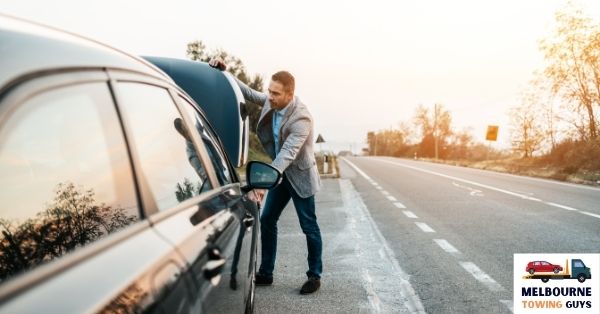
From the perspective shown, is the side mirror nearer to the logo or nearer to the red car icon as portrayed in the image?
the logo

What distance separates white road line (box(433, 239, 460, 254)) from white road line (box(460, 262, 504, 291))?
756 mm

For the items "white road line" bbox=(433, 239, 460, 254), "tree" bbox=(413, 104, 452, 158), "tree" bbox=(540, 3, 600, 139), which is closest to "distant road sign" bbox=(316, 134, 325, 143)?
"tree" bbox=(540, 3, 600, 139)

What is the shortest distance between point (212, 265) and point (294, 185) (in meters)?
3.31

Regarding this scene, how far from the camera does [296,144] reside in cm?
509

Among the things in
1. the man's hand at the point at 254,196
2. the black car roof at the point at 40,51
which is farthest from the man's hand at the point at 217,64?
the black car roof at the point at 40,51

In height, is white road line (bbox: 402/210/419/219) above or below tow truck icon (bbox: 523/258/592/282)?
above

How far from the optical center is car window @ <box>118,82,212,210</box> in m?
1.90

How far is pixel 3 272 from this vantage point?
121cm

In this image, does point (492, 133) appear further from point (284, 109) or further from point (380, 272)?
point (284, 109)

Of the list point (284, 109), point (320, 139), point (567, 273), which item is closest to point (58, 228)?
point (284, 109)

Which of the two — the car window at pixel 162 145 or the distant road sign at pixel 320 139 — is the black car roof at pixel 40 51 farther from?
the distant road sign at pixel 320 139

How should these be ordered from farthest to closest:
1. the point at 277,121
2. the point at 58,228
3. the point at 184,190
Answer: the point at 277,121 < the point at 184,190 < the point at 58,228

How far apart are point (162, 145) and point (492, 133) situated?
71684mm

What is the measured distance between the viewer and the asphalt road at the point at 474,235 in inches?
212
